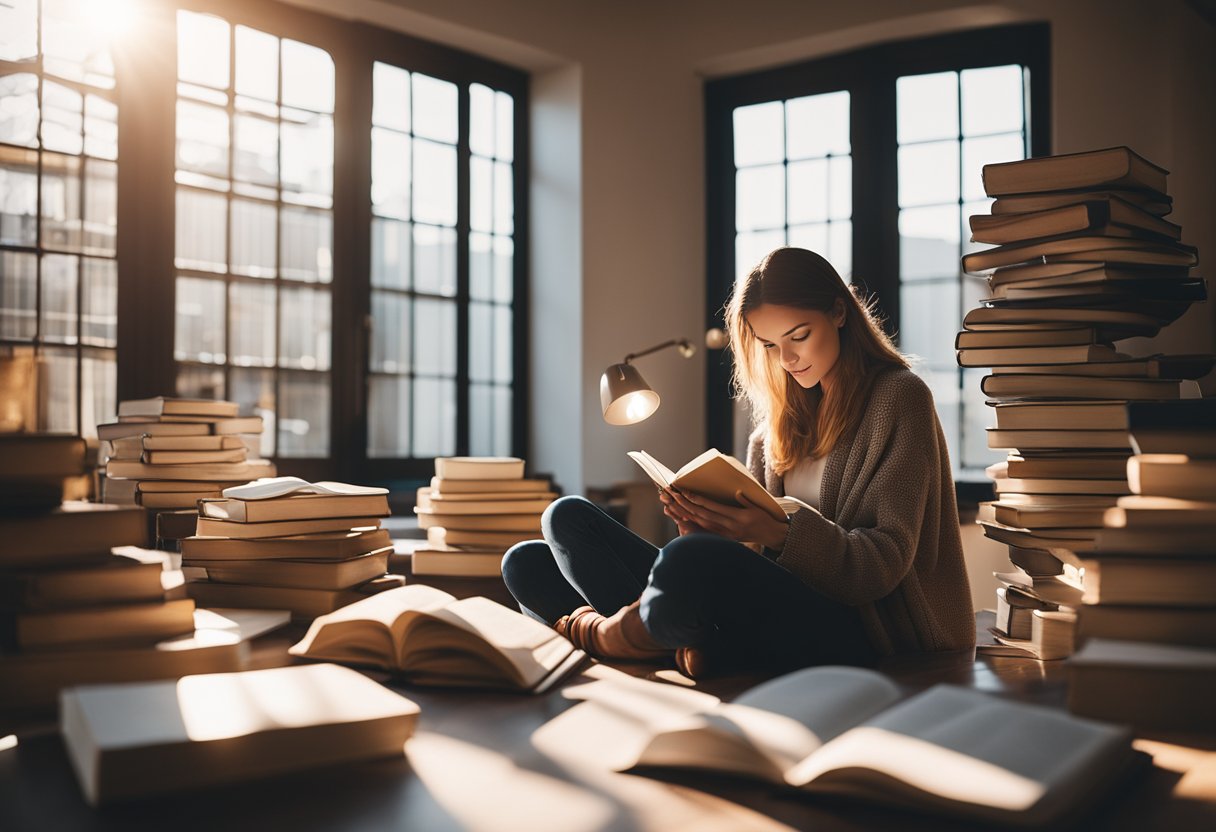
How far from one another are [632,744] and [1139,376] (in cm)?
129

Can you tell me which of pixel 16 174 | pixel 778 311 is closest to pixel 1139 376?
pixel 778 311

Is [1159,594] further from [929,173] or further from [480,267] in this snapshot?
[480,267]

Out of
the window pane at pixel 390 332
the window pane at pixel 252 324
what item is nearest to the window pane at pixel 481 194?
the window pane at pixel 390 332

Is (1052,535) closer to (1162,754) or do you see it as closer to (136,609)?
(1162,754)

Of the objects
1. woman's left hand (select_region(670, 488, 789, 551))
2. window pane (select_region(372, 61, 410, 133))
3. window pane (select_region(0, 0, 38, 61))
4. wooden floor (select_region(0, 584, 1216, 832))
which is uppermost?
window pane (select_region(372, 61, 410, 133))

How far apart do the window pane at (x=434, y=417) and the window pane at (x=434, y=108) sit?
3.32 feet

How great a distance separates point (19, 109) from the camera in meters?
3.15

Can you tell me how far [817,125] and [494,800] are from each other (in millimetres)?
4065

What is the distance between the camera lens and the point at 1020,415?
1.92 metres

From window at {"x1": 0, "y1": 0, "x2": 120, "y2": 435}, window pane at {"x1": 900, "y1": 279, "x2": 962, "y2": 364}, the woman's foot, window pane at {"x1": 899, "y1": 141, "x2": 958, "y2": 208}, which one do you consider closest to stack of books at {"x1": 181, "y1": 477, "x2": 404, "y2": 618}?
the woman's foot

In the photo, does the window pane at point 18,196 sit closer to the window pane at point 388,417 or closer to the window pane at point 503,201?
the window pane at point 388,417

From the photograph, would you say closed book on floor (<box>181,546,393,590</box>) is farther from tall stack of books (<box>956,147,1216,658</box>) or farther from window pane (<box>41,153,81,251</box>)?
window pane (<box>41,153,81,251</box>)

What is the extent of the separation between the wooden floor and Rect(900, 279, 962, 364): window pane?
3381mm

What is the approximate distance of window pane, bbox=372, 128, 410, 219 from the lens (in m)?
4.11
